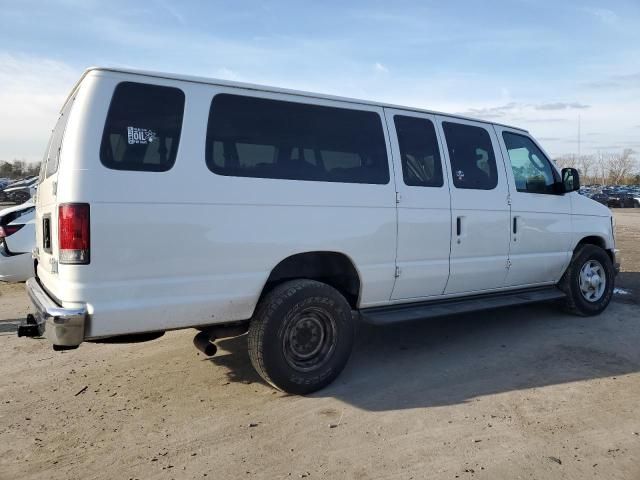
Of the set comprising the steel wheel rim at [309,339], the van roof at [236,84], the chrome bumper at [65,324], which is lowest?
the steel wheel rim at [309,339]

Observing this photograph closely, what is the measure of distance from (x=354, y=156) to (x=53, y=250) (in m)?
2.43

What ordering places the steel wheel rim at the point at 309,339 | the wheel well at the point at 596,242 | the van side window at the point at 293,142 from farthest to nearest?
the wheel well at the point at 596,242 → the steel wheel rim at the point at 309,339 → the van side window at the point at 293,142

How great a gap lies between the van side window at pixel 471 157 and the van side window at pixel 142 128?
276cm

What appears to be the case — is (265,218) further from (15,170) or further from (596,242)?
(15,170)

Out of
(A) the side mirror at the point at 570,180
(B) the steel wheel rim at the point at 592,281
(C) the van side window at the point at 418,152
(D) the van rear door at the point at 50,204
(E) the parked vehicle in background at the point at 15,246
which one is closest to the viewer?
(D) the van rear door at the point at 50,204

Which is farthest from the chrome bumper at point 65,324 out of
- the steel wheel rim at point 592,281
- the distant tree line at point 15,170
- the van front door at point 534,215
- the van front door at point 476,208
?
the distant tree line at point 15,170

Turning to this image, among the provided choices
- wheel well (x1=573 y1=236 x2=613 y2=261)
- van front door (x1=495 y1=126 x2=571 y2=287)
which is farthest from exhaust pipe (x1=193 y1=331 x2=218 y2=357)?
wheel well (x1=573 y1=236 x2=613 y2=261)

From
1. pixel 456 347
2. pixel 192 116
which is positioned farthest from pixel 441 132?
pixel 192 116

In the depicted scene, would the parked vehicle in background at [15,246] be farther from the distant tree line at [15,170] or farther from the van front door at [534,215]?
the distant tree line at [15,170]

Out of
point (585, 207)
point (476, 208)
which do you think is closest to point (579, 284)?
point (585, 207)

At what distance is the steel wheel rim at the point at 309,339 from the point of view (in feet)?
13.6

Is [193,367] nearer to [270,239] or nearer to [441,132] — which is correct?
[270,239]

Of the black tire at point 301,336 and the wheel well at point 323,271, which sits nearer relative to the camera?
the black tire at point 301,336

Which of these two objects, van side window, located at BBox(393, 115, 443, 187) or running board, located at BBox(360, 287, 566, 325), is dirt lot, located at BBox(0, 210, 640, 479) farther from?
van side window, located at BBox(393, 115, 443, 187)
